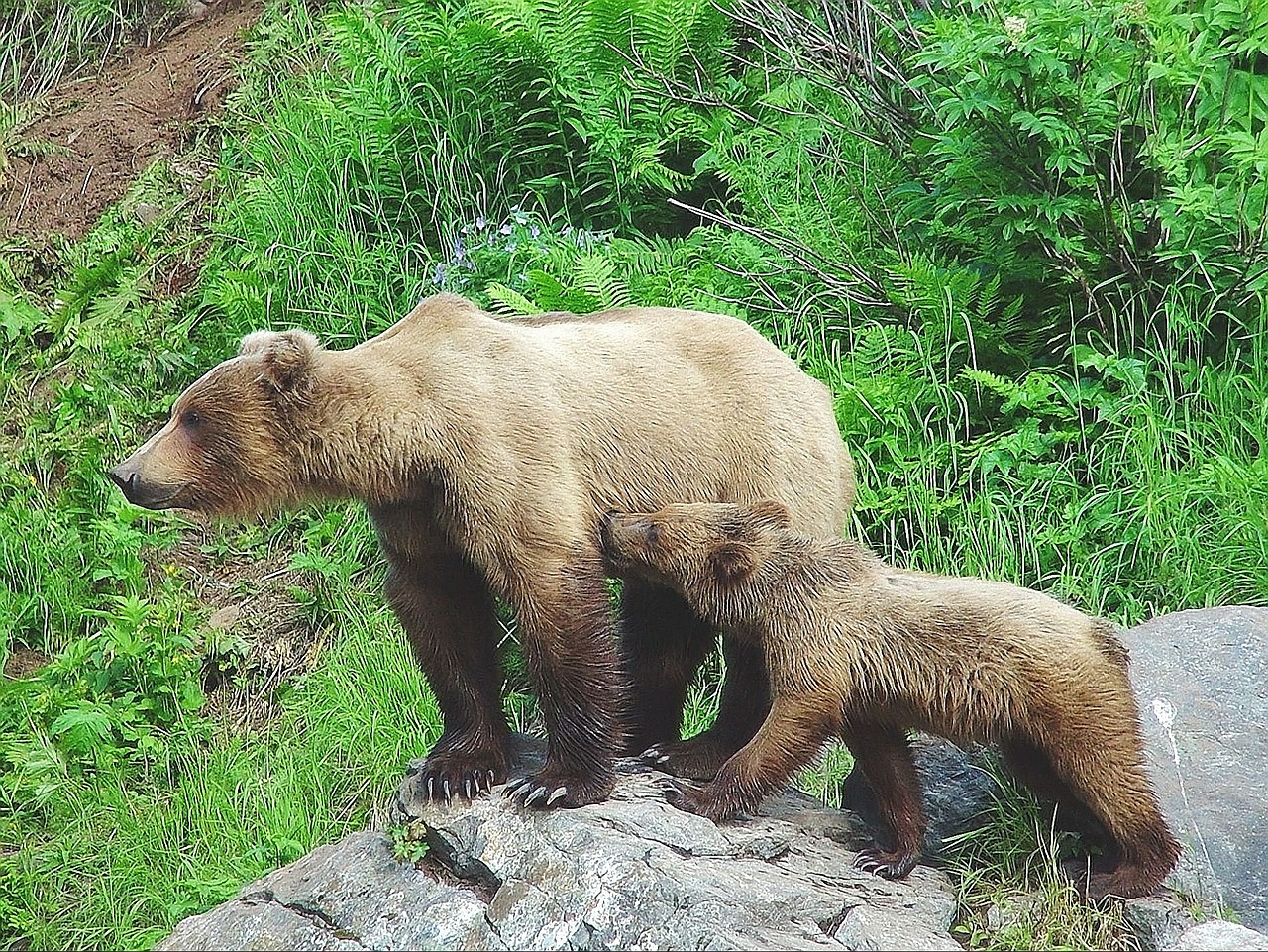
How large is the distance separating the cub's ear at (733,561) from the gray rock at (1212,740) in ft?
5.51

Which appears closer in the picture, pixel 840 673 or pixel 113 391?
pixel 840 673

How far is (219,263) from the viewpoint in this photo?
995 cm

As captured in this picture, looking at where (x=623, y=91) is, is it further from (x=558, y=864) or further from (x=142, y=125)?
(x=558, y=864)

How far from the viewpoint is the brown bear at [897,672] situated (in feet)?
16.0

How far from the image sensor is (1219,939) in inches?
175

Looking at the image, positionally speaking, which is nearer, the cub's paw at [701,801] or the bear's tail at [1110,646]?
the bear's tail at [1110,646]

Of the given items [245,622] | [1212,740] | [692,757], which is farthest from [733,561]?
[245,622]

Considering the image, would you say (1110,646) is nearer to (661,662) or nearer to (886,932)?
(886,932)

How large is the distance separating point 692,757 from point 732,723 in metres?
0.20

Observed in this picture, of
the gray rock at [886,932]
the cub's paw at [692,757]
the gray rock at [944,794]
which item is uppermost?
the gray rock at [886,932]

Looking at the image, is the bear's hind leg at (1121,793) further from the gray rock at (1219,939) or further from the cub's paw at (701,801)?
the cub's paw at (701,801)

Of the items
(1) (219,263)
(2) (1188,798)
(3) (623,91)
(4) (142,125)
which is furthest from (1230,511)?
(4) (142,125)

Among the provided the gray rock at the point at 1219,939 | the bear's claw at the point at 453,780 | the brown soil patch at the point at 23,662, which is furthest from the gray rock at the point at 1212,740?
the brown soil patch at the point at 23,662

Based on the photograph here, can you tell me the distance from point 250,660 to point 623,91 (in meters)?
4.29
